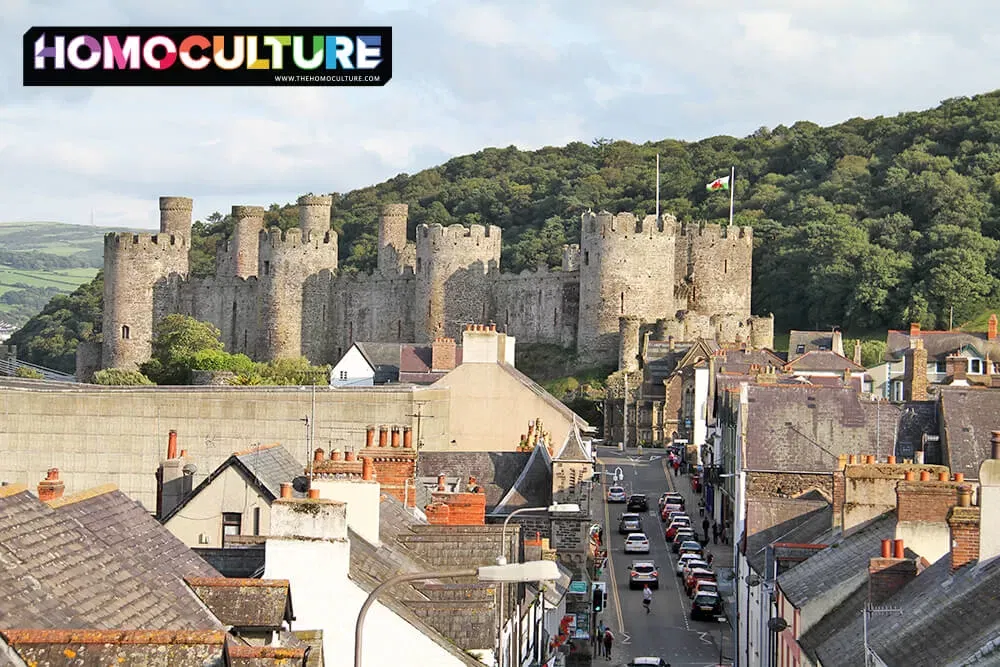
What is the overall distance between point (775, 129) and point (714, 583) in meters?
111

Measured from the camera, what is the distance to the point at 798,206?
104m

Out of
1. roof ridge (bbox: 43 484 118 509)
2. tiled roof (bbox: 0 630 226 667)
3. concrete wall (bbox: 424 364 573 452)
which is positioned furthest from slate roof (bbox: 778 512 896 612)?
concrete wall (bbox: 424 364 573 452)

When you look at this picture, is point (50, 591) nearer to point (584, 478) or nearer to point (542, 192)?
point (584, 478)

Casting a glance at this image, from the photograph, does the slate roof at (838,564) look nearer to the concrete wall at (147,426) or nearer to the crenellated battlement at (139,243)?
the concrete wall at (147,426)

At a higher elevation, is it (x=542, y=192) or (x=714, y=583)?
(x=542, y=192)

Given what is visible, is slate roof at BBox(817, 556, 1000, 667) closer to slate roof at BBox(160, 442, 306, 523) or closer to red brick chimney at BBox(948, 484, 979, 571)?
red brick chimney at BBox(948, 484, 979, 571)

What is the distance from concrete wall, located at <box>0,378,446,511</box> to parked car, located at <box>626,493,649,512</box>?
53.6 ft

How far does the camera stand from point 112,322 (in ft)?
294

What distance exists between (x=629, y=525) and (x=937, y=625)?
97.3 ft

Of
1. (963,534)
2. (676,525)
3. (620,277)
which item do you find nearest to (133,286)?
(620,277)

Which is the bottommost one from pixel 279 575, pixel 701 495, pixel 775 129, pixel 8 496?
pixel 701 495

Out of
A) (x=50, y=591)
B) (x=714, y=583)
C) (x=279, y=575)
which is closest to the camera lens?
(x=50, y=591)

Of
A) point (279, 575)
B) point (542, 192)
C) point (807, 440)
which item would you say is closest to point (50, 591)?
point (279, 575)

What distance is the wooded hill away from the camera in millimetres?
89125
